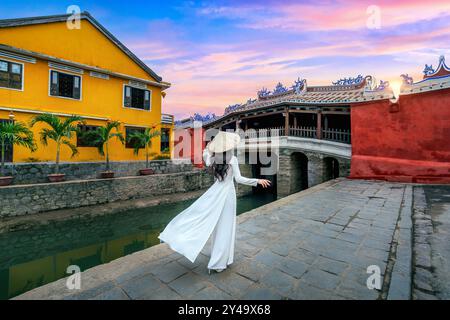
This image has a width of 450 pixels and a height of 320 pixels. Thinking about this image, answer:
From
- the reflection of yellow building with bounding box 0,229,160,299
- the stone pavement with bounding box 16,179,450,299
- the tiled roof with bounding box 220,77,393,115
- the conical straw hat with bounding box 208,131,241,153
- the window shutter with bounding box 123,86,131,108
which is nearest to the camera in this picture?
the stone pavement with bounding box 16,179,450,299

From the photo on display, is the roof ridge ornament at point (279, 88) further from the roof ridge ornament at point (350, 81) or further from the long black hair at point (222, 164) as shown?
the long black hair at point (222, 164)

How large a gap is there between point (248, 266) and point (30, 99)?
1264 cm

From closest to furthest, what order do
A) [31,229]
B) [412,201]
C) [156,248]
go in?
[156,248]
[412,201]
[31,229]

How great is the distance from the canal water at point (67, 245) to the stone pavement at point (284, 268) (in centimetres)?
323

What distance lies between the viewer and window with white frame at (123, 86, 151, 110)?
13.7 metres

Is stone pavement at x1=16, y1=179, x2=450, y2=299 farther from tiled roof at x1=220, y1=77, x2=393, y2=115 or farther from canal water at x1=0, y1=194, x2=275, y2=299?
tiled roof at x1=220, y1=77, x2=393, y2=115

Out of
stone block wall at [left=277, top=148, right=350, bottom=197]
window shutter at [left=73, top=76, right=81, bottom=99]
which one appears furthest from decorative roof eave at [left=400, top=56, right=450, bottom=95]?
window shutter at [left=73, top=76, right=81, bottom=99]

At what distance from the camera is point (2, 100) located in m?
9.66

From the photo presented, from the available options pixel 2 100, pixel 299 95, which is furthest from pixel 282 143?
pixel 2 100

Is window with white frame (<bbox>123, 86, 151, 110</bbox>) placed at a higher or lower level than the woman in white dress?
higher

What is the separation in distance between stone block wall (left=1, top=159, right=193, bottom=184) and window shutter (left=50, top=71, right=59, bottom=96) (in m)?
3.64

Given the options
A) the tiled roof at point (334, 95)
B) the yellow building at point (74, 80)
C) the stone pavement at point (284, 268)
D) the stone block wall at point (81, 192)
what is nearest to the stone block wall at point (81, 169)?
the yellow building at point (74, 80)
